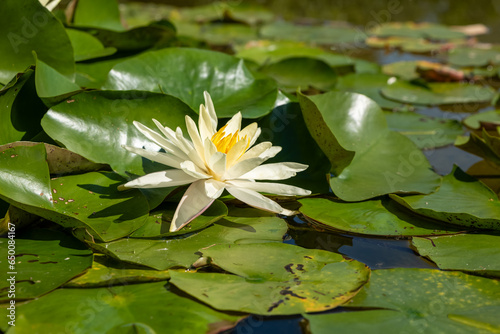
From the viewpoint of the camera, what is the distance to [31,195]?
52.6 inches

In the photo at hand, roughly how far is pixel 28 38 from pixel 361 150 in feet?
4.29

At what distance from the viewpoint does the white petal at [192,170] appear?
4.43 feet

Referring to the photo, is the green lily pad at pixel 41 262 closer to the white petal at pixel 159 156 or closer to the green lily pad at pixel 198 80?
the white petal at pixel 159 156

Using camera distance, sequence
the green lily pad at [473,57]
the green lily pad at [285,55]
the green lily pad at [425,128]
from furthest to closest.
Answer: the green lily pad at [473,57]
the green lily pad at [285,55]
the green lily pad at [425,128]

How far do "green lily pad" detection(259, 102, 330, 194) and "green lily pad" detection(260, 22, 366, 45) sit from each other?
2.80 m

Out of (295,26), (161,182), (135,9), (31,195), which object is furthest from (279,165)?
(135,9)

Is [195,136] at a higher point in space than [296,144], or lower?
higher

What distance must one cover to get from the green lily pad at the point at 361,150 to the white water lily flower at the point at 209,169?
0.26 metres

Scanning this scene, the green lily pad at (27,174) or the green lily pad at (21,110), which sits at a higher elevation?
the green lily pad at (21,110)

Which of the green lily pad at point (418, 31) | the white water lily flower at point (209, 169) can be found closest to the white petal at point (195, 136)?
the white water lily flower at point (209, 169)

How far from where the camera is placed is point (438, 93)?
9.99 feet

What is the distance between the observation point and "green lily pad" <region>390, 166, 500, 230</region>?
5.00ft

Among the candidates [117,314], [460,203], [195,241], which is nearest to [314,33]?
[460,203]

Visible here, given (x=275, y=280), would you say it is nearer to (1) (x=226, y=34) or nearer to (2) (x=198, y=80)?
(2) (x=198, y=80)
